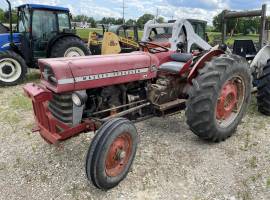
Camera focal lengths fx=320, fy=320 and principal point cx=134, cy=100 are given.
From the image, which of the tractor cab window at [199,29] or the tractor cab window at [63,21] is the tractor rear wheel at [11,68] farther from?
the tractor cab window at [199,29]

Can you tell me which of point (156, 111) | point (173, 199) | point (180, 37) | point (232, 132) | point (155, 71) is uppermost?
point (180, 37)

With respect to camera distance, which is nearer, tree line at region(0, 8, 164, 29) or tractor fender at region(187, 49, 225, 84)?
tractor fender at region(187, 49, 225, 84)

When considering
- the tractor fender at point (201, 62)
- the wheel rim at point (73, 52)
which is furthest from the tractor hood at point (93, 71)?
the wheel rim at point (73, 52)

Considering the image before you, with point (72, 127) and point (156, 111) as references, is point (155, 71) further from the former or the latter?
point (72, 127)

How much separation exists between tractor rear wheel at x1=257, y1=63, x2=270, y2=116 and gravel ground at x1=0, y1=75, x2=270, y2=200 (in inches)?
13.7

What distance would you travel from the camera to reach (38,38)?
29.3 feet

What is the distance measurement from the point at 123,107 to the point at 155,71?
0.64m

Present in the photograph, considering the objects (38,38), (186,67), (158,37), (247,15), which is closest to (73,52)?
(38,38)

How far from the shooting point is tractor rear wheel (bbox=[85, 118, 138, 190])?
116 inches

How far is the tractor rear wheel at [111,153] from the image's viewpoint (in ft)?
9.68

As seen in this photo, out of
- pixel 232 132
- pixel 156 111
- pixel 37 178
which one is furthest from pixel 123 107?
pixel 232 132

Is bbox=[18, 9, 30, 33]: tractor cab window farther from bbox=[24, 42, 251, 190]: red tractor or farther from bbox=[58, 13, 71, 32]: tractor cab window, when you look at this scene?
bbox=[24, 42, 251, 190]: red tractor

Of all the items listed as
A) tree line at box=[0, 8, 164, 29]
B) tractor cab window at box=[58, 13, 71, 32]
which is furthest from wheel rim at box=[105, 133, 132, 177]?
tree line at box=[0, 8, 164, 29]

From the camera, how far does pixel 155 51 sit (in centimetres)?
440
